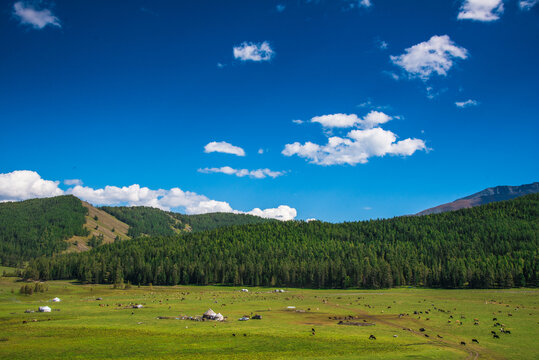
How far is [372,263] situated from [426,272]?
1121 inches

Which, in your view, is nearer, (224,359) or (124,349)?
(224,359)

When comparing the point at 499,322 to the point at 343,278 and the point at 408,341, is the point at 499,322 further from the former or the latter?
the point at 343,278

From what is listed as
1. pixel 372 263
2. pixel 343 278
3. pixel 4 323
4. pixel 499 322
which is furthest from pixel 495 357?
pixel 372 263

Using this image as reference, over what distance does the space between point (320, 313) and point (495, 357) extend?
4664 cm

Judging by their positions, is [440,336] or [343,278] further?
[343,278]

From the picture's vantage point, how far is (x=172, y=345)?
47438 mm

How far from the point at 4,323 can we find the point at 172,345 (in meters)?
40.5

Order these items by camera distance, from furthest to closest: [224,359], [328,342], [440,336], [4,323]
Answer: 1. [4,323]
2. [440,336]
3. [328,342]
4. [224,359]

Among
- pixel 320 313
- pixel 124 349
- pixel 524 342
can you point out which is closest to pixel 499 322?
pixel 524 342

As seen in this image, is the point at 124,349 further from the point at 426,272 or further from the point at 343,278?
the point at 426,272

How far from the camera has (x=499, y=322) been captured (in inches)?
2702

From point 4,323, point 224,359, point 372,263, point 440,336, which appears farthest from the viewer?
point 372,263

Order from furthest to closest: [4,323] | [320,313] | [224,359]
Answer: [320,313]
[4,323]
[224,359]

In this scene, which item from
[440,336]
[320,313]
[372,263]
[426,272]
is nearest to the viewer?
[440,336]
